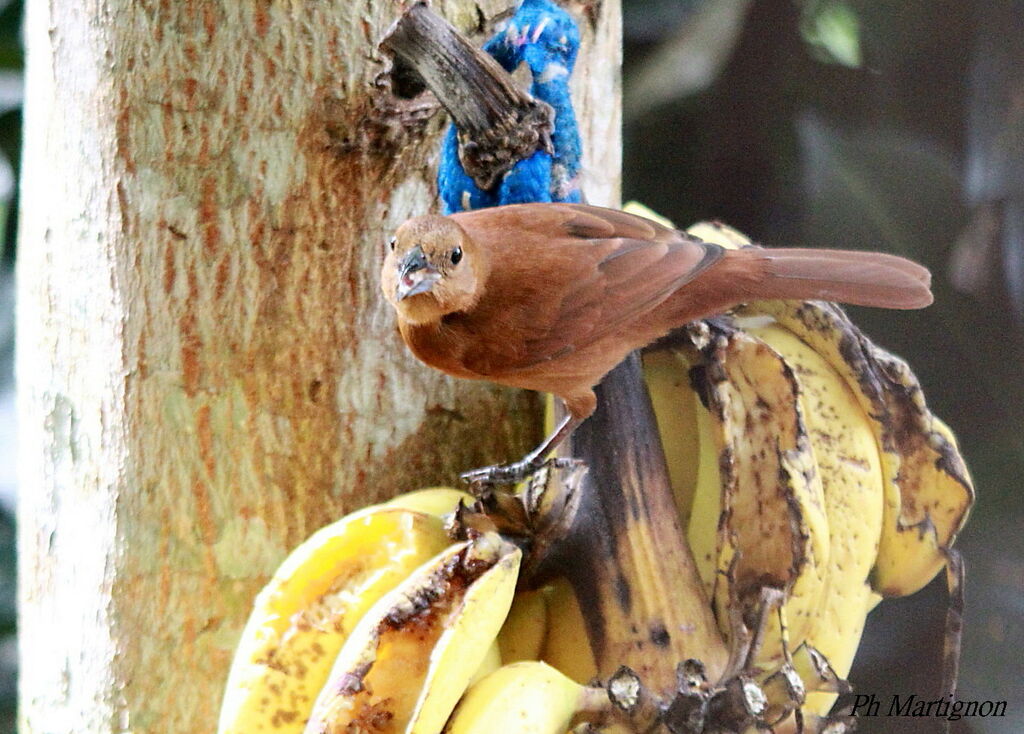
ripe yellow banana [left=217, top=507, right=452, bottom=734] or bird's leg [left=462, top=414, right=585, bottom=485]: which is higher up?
bird's leg [left=462, top=414, right=585, bottom=485]

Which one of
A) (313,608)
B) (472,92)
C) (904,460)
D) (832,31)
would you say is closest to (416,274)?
(472,92)

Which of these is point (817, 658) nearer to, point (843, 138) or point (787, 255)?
point (787, 255)

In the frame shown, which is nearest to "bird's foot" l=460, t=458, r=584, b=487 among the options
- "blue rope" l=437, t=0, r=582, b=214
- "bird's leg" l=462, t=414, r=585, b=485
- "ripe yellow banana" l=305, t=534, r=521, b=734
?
"bird's leg" l=462, t=414, r=585, b=485

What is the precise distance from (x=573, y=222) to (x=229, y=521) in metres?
0.37

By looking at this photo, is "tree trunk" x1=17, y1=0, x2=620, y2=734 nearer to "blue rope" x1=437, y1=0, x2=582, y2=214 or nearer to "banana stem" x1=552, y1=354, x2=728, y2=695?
"blue rope" x1=437, y1=0, x2=582, y2=214

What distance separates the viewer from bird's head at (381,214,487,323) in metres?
0.68

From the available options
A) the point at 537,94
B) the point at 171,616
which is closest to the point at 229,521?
the point at 171,616

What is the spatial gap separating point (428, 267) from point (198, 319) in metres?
0.20

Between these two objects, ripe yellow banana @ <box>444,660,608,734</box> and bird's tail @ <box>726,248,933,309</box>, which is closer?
ripe yellow banana @ <box>444,660,608,734</box>

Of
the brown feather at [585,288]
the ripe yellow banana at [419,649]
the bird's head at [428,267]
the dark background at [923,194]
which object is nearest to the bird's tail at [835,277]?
the brown feather at [585,288]

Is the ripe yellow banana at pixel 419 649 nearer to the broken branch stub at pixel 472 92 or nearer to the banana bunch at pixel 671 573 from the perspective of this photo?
the banana bunch at pixel 671 573

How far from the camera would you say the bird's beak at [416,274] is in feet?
2.23

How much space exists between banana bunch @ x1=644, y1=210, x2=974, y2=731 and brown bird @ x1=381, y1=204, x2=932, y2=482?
1.8 inches

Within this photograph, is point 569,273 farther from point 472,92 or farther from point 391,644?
point 391,644
